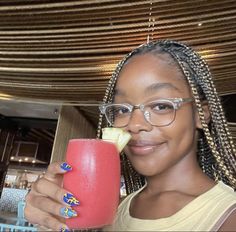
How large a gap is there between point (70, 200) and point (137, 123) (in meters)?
0.28

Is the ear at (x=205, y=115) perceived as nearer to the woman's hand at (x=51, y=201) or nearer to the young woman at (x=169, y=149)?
the young woman at (x=169, y=149)

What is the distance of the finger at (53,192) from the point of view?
30.4 inches

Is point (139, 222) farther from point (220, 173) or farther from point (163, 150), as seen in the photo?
point (220, 173)

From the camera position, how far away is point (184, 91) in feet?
3.26

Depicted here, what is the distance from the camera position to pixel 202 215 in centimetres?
83

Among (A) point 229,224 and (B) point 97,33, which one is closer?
(A) point 229,224

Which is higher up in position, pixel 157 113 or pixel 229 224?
pixel 157 113

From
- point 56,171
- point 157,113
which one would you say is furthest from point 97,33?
point 56,171

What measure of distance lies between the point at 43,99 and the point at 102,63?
238 cm

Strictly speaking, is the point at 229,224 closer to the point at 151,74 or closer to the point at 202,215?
the point at 202,215

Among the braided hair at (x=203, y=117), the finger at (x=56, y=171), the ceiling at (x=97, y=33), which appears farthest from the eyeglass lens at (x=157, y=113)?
the ceiling at (x=97, y=33)

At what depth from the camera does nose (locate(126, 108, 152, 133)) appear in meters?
0.90

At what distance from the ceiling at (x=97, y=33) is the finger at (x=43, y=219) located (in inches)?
88.7

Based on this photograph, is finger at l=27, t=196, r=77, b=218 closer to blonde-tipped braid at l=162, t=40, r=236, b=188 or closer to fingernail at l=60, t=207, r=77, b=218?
fingernail at l=60, t=207, r=77, b=218
